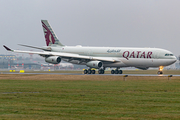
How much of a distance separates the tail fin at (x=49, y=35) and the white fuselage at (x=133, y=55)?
6523 mm

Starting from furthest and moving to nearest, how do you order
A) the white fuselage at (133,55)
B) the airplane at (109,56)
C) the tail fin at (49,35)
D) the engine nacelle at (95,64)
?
the tail fin at (49,35) → the engine nacelle at (95,64) → the airplane at (109,56) → the white fuselage at (133,55)

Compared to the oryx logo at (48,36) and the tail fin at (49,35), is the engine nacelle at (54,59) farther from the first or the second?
the oryx logo at (48,36)

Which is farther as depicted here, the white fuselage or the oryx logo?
the oryx logo

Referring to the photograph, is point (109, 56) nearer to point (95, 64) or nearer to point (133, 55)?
point (95, 64)

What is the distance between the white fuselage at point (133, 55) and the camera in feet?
218

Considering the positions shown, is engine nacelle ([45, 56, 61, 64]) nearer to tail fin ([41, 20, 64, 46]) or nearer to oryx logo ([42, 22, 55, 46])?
tail fin ([41, 20, 64, 46])

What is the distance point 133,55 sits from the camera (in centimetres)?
6775

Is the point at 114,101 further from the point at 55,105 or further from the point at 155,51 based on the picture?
the point at 155,51

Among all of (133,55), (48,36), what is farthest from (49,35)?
(133,55)

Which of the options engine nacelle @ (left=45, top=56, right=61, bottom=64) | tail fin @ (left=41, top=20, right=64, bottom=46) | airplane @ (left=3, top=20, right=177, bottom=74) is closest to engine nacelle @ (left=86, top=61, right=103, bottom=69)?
airplane @ (left=3, top=20, right=177, bottom=74)

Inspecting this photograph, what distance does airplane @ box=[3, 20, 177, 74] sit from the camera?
218ft

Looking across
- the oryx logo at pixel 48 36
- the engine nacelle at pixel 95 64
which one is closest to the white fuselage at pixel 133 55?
the engine nacelle at pixel 95 64

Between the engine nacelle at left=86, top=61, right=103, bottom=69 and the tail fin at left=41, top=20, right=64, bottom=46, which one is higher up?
the tail fin at left=41, top=20, right=64, bottom=46

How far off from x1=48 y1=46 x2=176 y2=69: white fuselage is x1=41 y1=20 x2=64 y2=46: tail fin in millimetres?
6523
